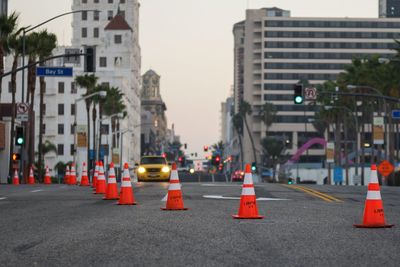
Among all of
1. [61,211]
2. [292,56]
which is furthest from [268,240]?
[292,56]

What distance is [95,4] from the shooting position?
133 metres

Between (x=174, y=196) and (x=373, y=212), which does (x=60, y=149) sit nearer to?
(x=174, y=196)

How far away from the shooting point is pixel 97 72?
121750 mm

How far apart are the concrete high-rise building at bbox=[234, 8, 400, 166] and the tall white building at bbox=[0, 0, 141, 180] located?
132 ft

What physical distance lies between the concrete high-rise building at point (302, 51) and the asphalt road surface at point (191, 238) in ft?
521

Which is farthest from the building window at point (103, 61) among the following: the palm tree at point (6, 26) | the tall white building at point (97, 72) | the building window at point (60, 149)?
the palm tree at point (6, 26)

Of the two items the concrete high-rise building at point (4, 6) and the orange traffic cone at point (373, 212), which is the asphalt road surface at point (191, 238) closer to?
the orange traffic cone at point (373, 212)

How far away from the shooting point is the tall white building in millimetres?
119000

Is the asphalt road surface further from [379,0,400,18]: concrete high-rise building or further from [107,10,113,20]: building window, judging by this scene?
[379,0,400,18]: concrete high-rise building

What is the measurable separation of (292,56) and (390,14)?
33.2m

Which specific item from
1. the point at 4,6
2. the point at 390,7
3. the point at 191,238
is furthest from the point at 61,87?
the point at 191,238

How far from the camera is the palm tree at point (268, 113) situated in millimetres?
168000

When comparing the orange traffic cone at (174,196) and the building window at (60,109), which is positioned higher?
the building window at (60,109)

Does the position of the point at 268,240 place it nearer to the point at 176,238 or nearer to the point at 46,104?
the point at 176,238
